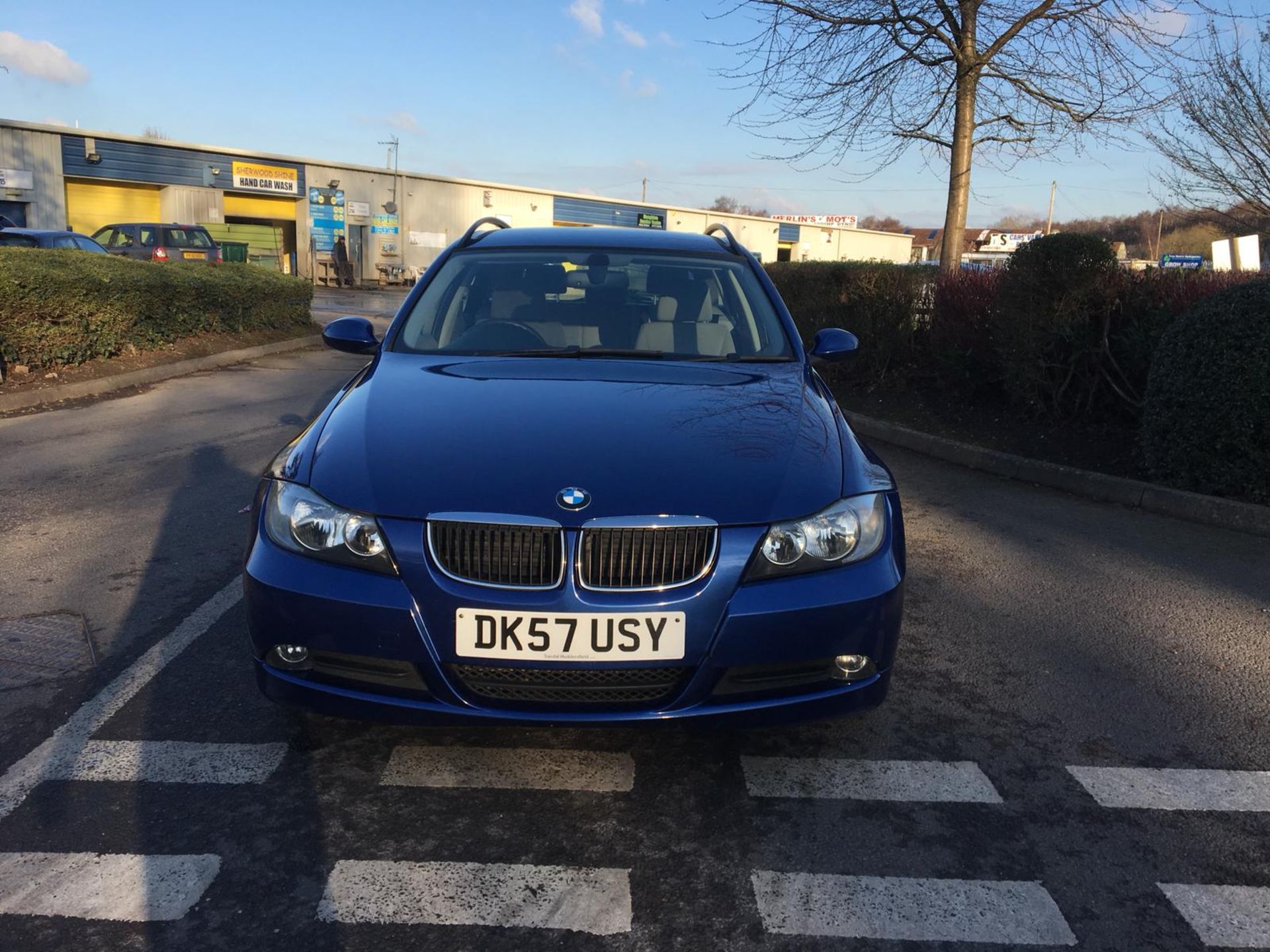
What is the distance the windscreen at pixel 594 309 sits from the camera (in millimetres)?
4105

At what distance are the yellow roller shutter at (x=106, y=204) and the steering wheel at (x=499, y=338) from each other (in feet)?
111

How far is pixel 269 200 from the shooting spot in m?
39.2

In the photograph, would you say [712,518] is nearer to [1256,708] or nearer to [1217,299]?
[1256,708]

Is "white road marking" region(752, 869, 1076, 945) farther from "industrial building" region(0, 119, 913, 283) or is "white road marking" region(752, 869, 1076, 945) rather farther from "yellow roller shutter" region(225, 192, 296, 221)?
"yellow roller shutter" region(225, 192, 296, 221)

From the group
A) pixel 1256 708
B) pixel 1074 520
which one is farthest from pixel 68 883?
pixel 1074 520

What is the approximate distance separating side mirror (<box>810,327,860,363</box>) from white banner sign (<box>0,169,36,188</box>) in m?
33.0

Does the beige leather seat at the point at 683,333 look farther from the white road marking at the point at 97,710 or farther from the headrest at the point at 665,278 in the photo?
the white road marking at the point at 97,710

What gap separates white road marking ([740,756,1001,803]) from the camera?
2.97 m

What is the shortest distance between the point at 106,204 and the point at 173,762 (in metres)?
36.4

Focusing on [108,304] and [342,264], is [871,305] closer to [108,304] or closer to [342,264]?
[108,304]

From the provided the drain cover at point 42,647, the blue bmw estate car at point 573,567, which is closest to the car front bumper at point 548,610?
the blue bmw estate car at point 573,567

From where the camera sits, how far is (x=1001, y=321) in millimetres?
8453

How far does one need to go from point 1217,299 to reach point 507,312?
15.8ft

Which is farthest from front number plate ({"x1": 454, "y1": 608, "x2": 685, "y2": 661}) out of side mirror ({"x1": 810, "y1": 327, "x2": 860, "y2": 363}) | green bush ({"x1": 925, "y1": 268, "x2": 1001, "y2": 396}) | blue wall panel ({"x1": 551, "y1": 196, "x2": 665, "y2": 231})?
blue wall panel ({"x1": 551, "y1": 196, "x2": 665, "y2": 231})
